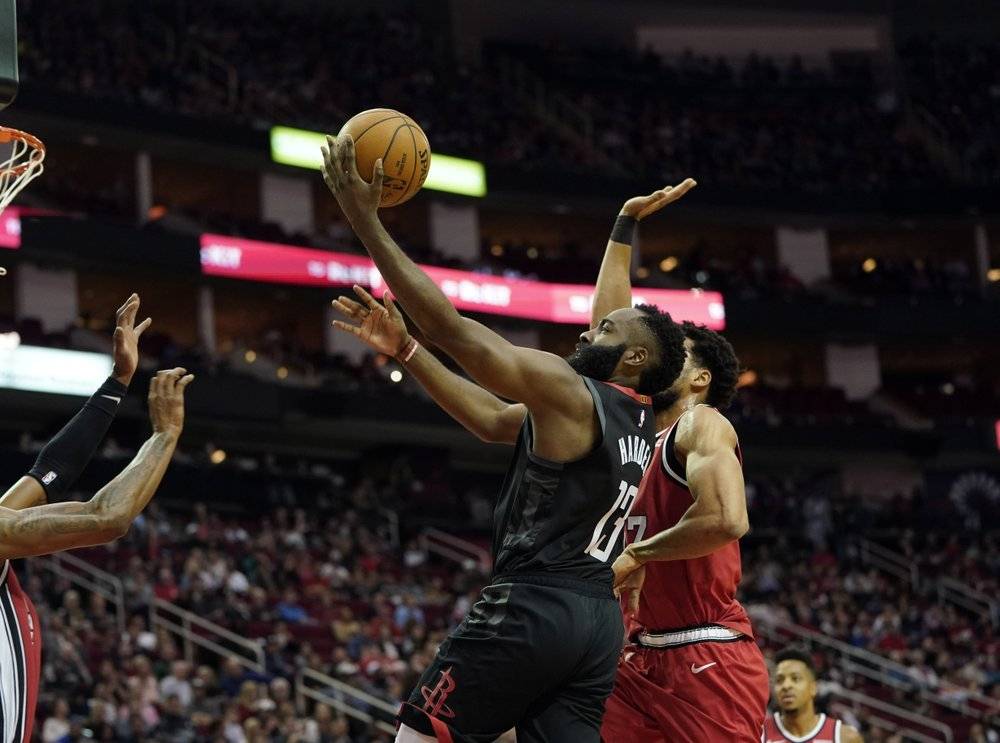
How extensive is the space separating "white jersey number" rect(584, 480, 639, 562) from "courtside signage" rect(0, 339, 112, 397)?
73.0 feet

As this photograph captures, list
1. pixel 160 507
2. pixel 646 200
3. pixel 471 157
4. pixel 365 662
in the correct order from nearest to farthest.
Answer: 1. pixel 646 200
2. pixel 365 662
3. pixel 160 507
4. pixel 471 157

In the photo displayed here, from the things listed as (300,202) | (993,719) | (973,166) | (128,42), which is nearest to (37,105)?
(128,42)

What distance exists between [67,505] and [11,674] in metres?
0.69

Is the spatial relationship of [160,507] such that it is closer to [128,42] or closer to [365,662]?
[365,662]

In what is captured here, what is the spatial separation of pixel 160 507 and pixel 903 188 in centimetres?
2250

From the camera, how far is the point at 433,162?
34.7 metres

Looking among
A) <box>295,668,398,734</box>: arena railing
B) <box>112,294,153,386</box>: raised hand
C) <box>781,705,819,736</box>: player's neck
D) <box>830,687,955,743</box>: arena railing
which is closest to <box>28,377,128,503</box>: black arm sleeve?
<box>112,294,153,386</box>: raised hand

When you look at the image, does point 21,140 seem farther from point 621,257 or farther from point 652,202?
point 652,202

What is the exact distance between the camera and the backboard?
19.5ft

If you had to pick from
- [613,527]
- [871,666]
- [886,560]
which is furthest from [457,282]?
[613,527]

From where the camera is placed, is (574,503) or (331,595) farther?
(331,595)

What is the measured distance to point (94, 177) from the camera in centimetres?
3316

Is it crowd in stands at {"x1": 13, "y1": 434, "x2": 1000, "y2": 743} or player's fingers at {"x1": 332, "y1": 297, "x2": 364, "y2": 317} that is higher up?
player's fingers at {"x1": 332, "y1": 297, "x2": 364, "y2": 317}

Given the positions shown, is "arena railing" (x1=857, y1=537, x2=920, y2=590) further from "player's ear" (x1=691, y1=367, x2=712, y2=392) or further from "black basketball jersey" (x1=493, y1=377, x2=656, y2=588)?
"black basketball jersey" (x1=493, y1=377, x2=656, y2=588)
